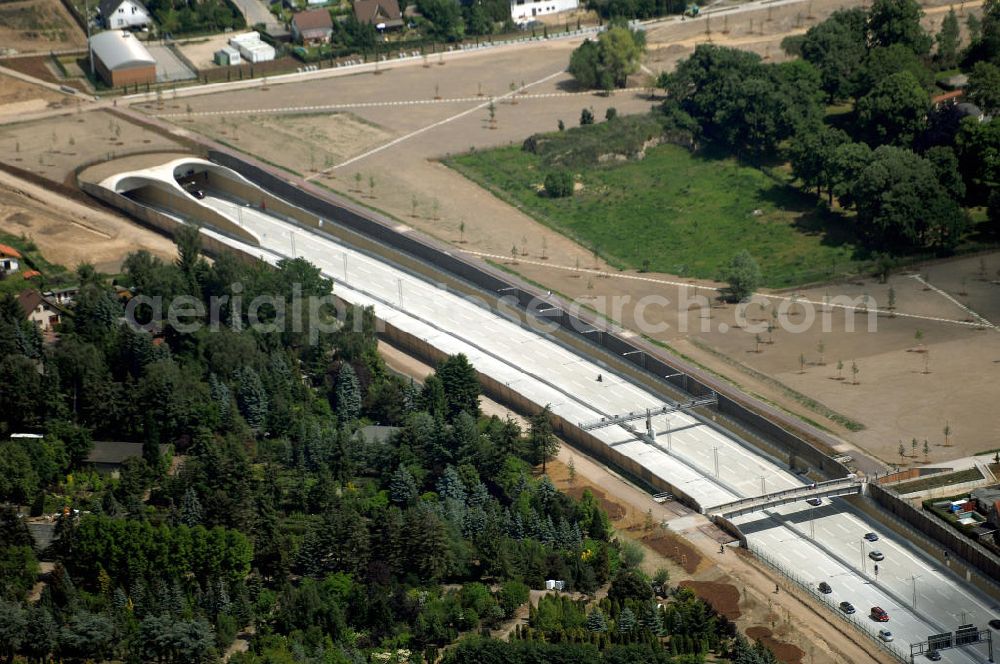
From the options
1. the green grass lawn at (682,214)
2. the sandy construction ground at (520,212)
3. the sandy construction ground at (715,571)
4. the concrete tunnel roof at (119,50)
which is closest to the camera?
the sandy construction ground at (715,571)

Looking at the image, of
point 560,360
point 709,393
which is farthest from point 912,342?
point 560,360

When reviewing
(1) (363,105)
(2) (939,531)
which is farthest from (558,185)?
(2) (939,531)

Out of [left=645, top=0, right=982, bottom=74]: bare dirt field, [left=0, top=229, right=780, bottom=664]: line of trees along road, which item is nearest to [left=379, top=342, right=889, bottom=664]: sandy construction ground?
[left=0, top=229, right=780, bottom=664]: line of trees along road

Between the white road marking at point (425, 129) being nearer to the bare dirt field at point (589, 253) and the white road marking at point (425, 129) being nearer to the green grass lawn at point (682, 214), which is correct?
the bare dirt field at point (589, 253)

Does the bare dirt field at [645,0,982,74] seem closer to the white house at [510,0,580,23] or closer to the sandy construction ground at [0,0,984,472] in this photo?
the sandy construction ground at [0,0,984,472]

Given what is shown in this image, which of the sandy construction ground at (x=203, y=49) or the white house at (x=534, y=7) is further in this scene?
the white house at (x=534, y=7)

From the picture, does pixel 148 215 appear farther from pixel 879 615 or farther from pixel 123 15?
pixel 879 615

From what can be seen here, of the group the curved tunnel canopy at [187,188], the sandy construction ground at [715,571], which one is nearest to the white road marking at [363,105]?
the curved tunnel canopy at [187,188]
